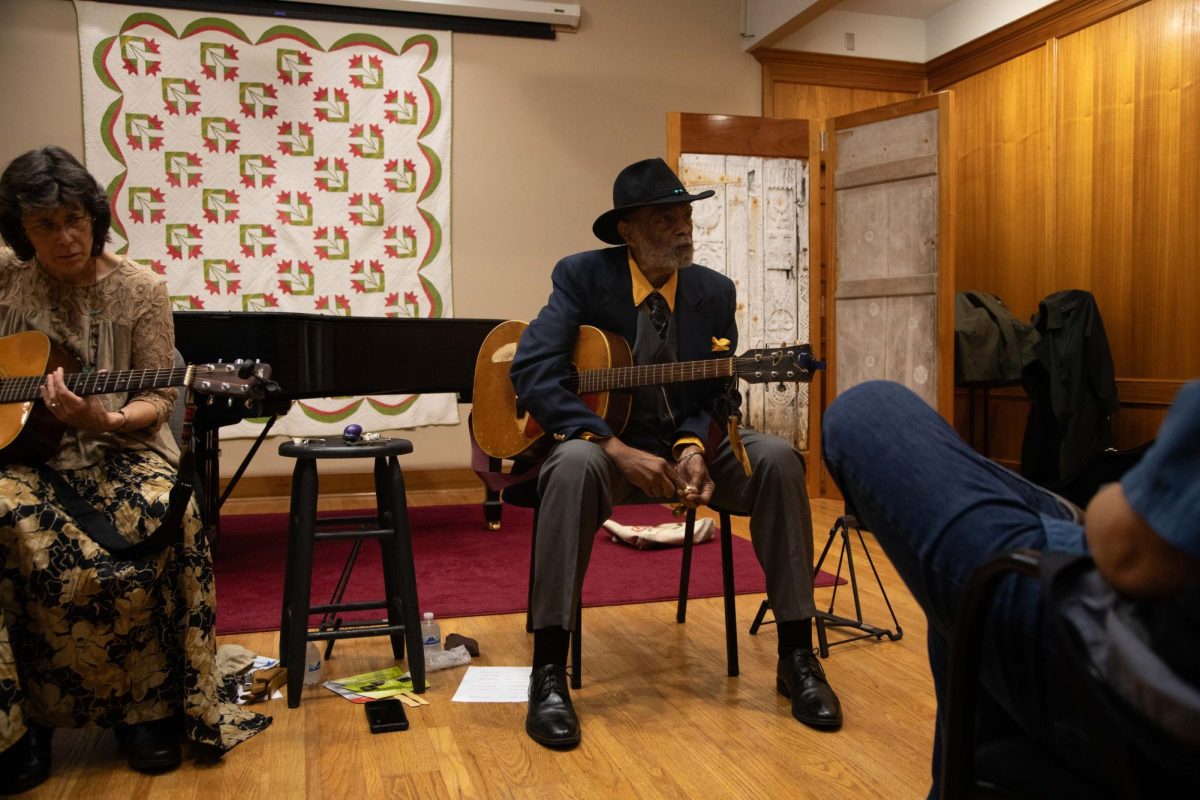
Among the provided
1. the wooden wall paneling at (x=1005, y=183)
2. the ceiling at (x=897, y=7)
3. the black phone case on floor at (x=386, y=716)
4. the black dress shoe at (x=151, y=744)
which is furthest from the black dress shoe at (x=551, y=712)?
the ceiling at (x=897, y=7)

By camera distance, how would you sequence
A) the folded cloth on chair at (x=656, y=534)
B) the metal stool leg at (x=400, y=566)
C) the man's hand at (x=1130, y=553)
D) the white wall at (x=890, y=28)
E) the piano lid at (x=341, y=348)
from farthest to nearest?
1. the white wall at (x=890, y=28)
2. the folded cloth on chair at (x=656, y=534)
3. the piano lid at (x=341, y=348)
4. the metal stool leg at (x=400, y=566)
5. the man's hand at (x=1130, y=553)

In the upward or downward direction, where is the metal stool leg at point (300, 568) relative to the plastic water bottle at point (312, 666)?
upward

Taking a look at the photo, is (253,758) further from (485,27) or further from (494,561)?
(485,27)

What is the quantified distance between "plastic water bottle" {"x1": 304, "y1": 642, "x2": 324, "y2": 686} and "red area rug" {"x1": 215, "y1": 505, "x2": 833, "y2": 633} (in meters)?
0.47

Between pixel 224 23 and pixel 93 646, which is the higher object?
pixel 224 23

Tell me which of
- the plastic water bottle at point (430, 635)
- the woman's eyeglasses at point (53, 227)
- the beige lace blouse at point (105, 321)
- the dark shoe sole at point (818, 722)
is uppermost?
the woman's eyeglasses at point (53, 227)

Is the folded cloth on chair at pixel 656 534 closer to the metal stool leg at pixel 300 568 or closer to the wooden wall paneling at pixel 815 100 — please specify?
the metal stool leg at pixel 300 568

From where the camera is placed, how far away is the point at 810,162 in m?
5.12

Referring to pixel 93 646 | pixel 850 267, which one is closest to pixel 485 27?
pixel 850 267

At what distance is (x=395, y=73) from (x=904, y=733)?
4.40 meters

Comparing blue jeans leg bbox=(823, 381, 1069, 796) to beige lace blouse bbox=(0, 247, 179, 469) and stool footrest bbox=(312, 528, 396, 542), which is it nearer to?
stool footrest bbox=(312, 528, 396, 542)

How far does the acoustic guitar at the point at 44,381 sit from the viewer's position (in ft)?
5.99

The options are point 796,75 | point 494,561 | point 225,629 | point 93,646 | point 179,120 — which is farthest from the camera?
point 796,75

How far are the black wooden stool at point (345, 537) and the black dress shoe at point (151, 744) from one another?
287 millimetres
